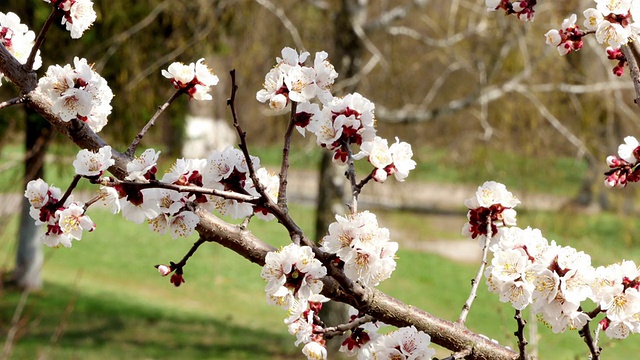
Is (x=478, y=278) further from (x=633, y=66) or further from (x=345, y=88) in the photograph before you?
(x=345, y=88)

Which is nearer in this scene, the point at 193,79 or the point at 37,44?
the point at 37,44

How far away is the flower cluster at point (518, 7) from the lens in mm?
1740

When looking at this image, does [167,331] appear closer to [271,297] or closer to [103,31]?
[103,31]

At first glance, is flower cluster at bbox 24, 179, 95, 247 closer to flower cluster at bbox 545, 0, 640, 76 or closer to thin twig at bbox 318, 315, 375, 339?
thin twig at bbox 318, 315, 375, 339

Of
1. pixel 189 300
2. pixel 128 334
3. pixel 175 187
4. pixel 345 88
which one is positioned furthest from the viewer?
pixel 189 300

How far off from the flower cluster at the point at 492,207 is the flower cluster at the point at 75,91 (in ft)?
2.33

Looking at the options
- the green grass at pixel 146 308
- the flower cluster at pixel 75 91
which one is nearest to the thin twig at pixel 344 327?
the flower cluster at pixel 75 91

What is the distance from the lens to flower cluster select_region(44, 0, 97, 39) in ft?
4.78

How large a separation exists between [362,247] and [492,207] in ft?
1.20

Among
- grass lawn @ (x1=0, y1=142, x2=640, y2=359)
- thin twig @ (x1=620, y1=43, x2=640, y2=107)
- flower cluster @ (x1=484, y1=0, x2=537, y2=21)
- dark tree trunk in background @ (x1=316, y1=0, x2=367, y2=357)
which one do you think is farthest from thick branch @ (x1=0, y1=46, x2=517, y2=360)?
dark tree trunk in background @ (x1=316, y1=0, x2=367, y2=357)

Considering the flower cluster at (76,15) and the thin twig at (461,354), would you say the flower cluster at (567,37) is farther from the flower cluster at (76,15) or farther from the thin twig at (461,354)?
the flower cluster at (76,15)

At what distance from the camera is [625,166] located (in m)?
1.63

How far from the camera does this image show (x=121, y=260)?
594 inches

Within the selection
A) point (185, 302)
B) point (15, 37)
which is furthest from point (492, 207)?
point (185, 302)
